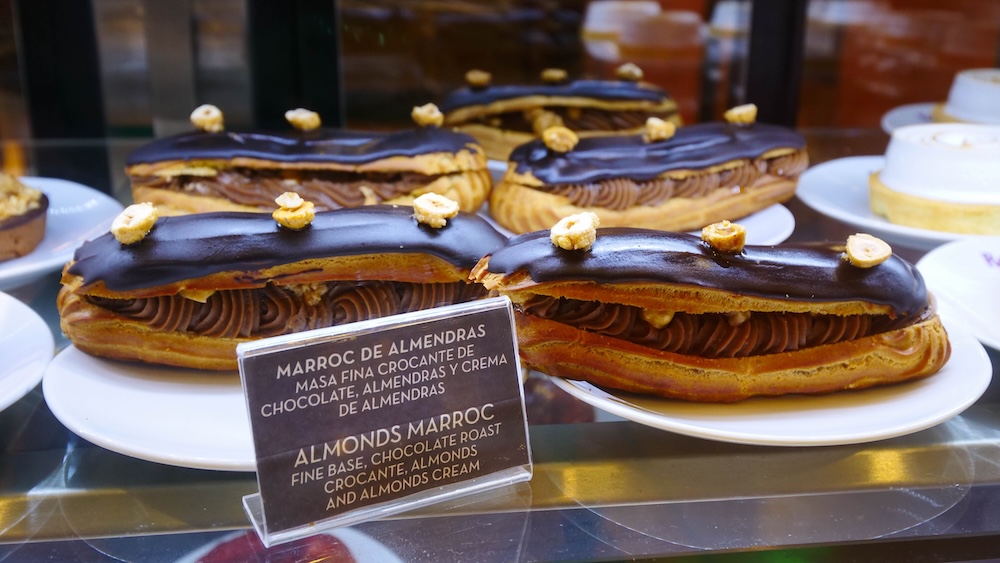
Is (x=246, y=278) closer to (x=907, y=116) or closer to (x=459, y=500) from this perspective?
(x=459, y=500)

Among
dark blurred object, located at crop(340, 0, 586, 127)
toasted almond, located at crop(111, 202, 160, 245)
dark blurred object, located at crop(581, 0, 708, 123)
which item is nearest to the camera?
toasted almond, located at crop(111, 202, 160, 245)

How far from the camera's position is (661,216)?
2441 mm

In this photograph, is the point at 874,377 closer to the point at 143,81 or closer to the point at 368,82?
the point at 368,82

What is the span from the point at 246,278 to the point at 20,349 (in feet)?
1.39

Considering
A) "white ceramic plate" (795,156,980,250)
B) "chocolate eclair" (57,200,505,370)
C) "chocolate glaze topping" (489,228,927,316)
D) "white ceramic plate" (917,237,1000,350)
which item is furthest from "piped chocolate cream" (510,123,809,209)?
"chocolate glaze topping" (489,228,927,316)

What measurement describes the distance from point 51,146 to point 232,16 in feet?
2.43

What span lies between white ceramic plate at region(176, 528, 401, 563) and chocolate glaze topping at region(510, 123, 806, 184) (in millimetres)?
1317

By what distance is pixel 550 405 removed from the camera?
164cm

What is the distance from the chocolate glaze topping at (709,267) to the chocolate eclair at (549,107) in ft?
4.65

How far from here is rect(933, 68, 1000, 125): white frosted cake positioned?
283 cm

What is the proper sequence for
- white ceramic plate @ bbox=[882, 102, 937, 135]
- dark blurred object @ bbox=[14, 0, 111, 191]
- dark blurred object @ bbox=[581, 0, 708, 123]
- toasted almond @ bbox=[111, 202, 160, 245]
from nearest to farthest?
toasted almond @ bbox=[111, 202, 160, 245], dark blurred object @ bbox=[14, 0, 111, 191], dark blurred object @ bbox=[581, 0, 708, 123], white ceramic plate @ bbox=[882, 102, 937, 135]

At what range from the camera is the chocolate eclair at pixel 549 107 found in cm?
288

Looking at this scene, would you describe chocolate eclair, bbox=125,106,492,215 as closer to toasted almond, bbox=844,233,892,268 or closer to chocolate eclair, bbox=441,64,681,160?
chocolate eclair, bbox=441,64,681,160

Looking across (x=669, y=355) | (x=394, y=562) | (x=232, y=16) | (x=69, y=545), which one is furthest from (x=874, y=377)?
(x=232, y=16)
